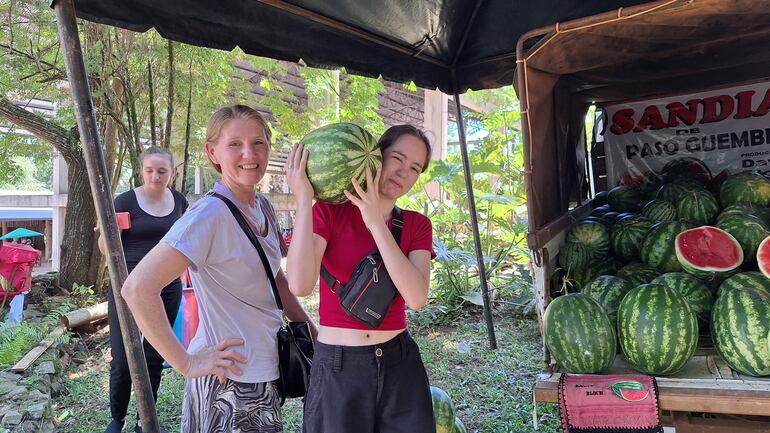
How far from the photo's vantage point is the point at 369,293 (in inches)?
69.7

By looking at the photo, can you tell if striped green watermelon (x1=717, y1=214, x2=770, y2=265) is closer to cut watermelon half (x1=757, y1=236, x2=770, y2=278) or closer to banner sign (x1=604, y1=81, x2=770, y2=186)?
cut watermelon half (x1=757, y1=236, x2=770, y2=278)

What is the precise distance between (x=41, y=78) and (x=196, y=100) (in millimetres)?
1871

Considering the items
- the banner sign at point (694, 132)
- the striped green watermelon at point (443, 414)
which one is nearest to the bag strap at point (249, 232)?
the striped green watermelon at point (443, 414)

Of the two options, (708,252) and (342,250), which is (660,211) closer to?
(708,252)

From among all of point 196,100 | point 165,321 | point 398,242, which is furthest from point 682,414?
point 196,100

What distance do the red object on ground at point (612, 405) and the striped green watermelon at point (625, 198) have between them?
240 centimetres

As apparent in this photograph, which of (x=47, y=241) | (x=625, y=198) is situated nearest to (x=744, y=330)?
(x=625, y=198)

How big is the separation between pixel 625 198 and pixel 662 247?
1.39 m

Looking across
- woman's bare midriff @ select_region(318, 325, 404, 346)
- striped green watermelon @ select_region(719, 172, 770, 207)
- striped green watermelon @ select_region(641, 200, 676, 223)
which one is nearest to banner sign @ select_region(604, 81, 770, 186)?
striped green watermelon @ select_region(719, 172, 770, 207)

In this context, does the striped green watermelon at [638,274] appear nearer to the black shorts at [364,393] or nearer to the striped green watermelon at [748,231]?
the striped green watermelon at [748,231]

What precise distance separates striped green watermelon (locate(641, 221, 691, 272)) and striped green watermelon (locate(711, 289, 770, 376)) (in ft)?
2.09

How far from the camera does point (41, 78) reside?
6.48m

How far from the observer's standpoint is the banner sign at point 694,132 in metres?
4.30

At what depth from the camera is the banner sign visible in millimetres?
4297
